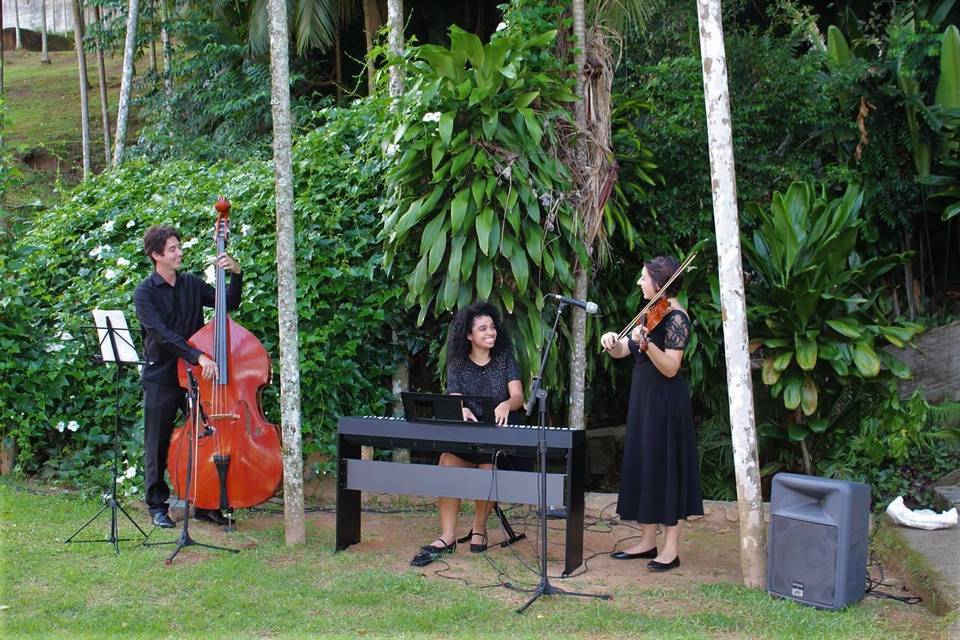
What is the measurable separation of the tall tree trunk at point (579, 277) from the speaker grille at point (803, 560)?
6.81 feet

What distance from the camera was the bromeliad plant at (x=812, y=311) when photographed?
642 centimetres

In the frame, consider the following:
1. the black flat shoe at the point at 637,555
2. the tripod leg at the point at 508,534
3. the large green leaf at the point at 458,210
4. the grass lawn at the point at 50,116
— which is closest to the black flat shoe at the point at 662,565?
the black flat shoe at the point at 637,555

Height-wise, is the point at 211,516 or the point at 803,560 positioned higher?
the point at 803,560

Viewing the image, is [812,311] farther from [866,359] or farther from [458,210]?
[458,210]

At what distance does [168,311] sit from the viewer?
5777 mm

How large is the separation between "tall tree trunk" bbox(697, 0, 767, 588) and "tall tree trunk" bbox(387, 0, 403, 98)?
312 centimetres

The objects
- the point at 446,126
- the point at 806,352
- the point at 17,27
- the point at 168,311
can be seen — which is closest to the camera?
the point at 168,311

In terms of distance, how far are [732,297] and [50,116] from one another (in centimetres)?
2038

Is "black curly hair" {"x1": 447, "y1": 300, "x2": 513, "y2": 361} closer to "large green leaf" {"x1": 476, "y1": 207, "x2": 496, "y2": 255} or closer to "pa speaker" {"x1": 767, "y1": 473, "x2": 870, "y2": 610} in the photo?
"large green leaf" {"x1": 476, "y1": 207, "x2": 496, "y2": 255}

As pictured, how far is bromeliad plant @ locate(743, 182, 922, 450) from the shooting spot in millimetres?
6422

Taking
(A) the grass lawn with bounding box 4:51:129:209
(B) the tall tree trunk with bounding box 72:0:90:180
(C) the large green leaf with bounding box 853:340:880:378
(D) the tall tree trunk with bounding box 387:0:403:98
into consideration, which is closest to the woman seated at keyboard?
(C) the large green leaf with bounding box 853:340:880:378

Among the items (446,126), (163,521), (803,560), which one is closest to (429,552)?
(163,521)

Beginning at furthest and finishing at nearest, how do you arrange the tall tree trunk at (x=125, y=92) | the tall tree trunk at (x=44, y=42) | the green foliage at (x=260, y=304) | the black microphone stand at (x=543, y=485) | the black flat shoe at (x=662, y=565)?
1. the tall tree trunk at (x=44, y=42)
2. the tall tree trunk at (x=125, y=92)
3. the green foliage at (x=260, y=304)
4. the black flat shoe at (x=662, y=565)
5. the black microphone stand at (x=543, y=485)

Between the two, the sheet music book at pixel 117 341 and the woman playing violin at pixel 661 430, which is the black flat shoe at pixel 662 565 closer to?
the woman playing violin at pixel 661 430
